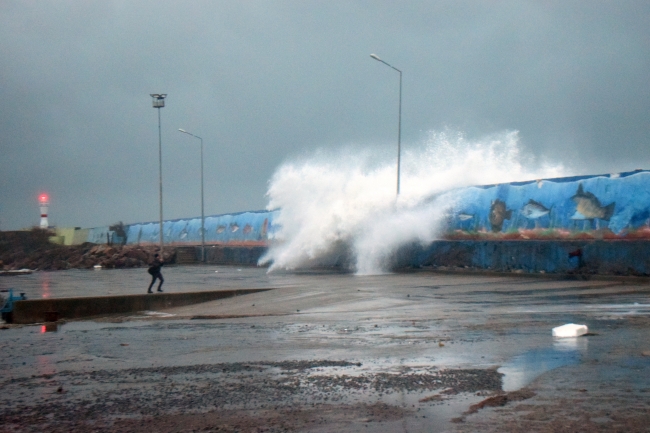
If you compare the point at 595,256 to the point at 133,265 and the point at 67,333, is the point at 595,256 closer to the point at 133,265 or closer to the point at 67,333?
the point at 67,333

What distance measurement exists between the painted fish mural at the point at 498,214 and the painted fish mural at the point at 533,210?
0.87 meters

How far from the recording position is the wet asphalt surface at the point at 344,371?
6098mm

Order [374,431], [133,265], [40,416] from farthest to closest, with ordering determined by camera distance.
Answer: [133,265] → [40,416] → [374,431]

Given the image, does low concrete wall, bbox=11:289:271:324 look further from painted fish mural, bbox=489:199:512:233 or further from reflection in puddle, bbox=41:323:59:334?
painted fish mural, bbox=489:199:512:233

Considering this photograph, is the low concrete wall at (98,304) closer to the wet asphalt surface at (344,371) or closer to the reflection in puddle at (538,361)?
the wet asphalt surface at (344,371)

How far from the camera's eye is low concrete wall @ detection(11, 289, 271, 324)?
58.6 ft

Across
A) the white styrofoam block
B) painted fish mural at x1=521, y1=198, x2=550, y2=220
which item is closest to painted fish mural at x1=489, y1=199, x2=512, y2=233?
painted fish mural at x1=521, y1=198, x2=550, y2=220

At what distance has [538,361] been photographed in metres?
8.27

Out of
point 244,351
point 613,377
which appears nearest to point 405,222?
point 244,351

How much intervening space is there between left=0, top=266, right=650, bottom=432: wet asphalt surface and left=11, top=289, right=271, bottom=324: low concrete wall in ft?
8.40

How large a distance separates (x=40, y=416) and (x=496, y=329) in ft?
22.9

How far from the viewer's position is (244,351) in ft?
32.8

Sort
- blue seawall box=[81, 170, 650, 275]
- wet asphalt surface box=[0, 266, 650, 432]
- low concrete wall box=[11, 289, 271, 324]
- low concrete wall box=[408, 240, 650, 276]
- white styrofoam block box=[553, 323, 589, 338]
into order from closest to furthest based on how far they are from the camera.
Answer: wet asphalt surface box=[0, 266, 650, 432] < white styrofoam block box=[553, 323, 589, 338] < low concrete wall box=[11, 289, 271, 324] < low concrete wall box=[408, 240, 650, 276] < blue seawall box=[81, 170, 650, 275]

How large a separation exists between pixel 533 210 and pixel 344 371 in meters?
20.0
